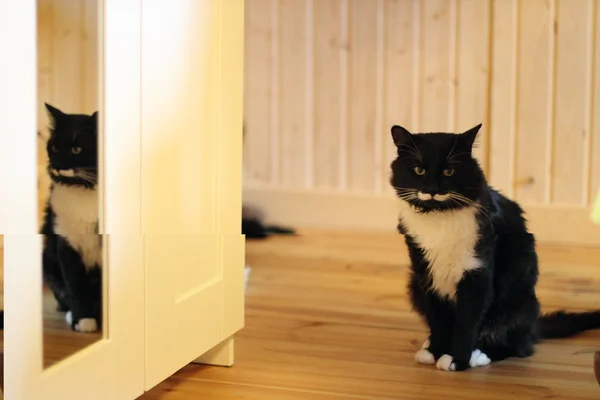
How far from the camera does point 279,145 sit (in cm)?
282

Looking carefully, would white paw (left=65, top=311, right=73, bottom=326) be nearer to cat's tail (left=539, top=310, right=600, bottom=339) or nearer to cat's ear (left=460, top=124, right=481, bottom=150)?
cat's ear (left=460, top=124, right=481, bottom=150)

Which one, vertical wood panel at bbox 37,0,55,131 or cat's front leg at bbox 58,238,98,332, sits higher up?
vertical wood panel at bbox 37,0,55,131

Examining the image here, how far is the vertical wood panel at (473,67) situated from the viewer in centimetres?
247

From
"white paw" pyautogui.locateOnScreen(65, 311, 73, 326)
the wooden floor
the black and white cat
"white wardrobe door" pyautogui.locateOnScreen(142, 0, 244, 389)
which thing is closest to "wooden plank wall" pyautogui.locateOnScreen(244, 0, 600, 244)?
the wooden floor

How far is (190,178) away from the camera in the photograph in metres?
1.14

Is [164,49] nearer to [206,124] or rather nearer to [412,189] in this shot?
[206,124]

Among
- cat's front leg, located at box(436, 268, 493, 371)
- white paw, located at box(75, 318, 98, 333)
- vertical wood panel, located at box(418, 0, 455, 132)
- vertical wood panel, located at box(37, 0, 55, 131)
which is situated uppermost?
vertical wood panel, located at box(418, 0, 455, 132)

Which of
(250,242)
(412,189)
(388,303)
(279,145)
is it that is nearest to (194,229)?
(412,189)

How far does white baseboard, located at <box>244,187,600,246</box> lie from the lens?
2.36 meters

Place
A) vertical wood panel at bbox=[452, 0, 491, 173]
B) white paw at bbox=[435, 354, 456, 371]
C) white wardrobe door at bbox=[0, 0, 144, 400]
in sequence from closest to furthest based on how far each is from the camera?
white wardrobe door at bbox=[0, 0, 144, 400]
white paw at bbox=[435, 354, 456, 371]
vertical wood panel at bbox=[452, 0, 491, 173]

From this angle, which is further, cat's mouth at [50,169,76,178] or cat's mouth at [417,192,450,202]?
cat's mouth at [417,192,450,202]

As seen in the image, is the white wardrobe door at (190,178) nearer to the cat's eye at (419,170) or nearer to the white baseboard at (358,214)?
the cat's eye at (419,170)

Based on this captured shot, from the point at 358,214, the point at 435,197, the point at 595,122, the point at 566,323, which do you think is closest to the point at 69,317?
the point at 435,197

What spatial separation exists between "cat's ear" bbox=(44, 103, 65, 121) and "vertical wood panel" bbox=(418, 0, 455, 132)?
1.92 m
